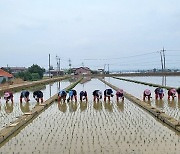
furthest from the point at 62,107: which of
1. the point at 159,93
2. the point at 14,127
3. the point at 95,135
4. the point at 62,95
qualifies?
the point at 95,135

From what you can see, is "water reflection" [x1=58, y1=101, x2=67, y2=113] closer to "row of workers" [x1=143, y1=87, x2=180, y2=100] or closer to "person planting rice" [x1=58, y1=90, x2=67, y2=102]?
"person planting rice" [x1=58, y1=90, x2=67, y2=102]

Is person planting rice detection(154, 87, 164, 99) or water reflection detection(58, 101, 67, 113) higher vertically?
person planting rice detection(154, 87, 164, 99)

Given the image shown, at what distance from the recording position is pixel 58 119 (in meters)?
10.0

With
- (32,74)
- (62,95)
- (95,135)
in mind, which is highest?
(32,74)

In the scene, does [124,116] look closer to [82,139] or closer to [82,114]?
[82,114]

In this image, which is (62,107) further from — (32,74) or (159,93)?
(32,74)

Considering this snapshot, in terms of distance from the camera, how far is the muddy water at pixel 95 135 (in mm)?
6277

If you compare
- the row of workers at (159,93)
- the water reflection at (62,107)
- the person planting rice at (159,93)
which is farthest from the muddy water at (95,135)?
the person planting rice at (159,93)

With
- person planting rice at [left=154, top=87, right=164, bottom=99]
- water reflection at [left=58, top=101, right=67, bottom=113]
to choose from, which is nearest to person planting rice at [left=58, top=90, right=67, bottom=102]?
water reflection at [left=58, top=101, right=67, bottom=113]

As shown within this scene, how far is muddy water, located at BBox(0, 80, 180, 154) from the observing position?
20.6 ft

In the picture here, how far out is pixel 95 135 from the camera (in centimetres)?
744

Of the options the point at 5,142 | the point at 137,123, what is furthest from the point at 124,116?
the point at 5,142

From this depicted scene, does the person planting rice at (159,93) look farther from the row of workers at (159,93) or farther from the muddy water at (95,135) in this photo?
the muddy water at (95,135)

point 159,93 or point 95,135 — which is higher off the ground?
point 159,93
